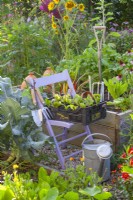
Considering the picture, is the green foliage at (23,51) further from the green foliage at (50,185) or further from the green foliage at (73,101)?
the green foliage at (50,185)

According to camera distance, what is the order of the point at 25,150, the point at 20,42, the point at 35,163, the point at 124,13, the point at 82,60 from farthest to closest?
the point at 124,13
the point at 20,42
the point at 82,60
the point at 35,163
the point at 25,150

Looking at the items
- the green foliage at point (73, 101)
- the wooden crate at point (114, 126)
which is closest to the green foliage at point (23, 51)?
the green foliage at point (73, 101)

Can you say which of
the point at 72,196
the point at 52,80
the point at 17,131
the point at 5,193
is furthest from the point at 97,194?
the point at 52,80

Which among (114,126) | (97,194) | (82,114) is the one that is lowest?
(114,126)

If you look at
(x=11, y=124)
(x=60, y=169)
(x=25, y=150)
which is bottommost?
(x=60, y=169)

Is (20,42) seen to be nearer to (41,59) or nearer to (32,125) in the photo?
(41,59)

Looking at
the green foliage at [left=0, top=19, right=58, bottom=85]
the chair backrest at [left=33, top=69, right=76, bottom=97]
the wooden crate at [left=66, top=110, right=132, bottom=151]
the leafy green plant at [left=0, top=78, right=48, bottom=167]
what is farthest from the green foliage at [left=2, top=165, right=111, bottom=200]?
the green foliage at [left=0, top=19, right=58, bottom=85]

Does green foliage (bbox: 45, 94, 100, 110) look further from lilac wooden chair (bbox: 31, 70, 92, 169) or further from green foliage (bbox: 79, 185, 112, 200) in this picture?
green foliage (bbox: 79, 185, 112, 200)

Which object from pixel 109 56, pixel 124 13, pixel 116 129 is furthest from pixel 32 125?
pixel 124 13

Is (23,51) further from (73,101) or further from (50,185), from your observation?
(50,185)

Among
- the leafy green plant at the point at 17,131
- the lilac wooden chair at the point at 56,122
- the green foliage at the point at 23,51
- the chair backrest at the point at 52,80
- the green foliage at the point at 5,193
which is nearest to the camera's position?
the green foliage at the point at 5,193

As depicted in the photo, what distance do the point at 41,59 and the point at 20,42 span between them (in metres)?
0.36

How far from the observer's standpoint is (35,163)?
343 centimetres

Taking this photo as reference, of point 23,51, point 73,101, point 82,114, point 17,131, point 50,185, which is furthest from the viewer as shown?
point 23,51
